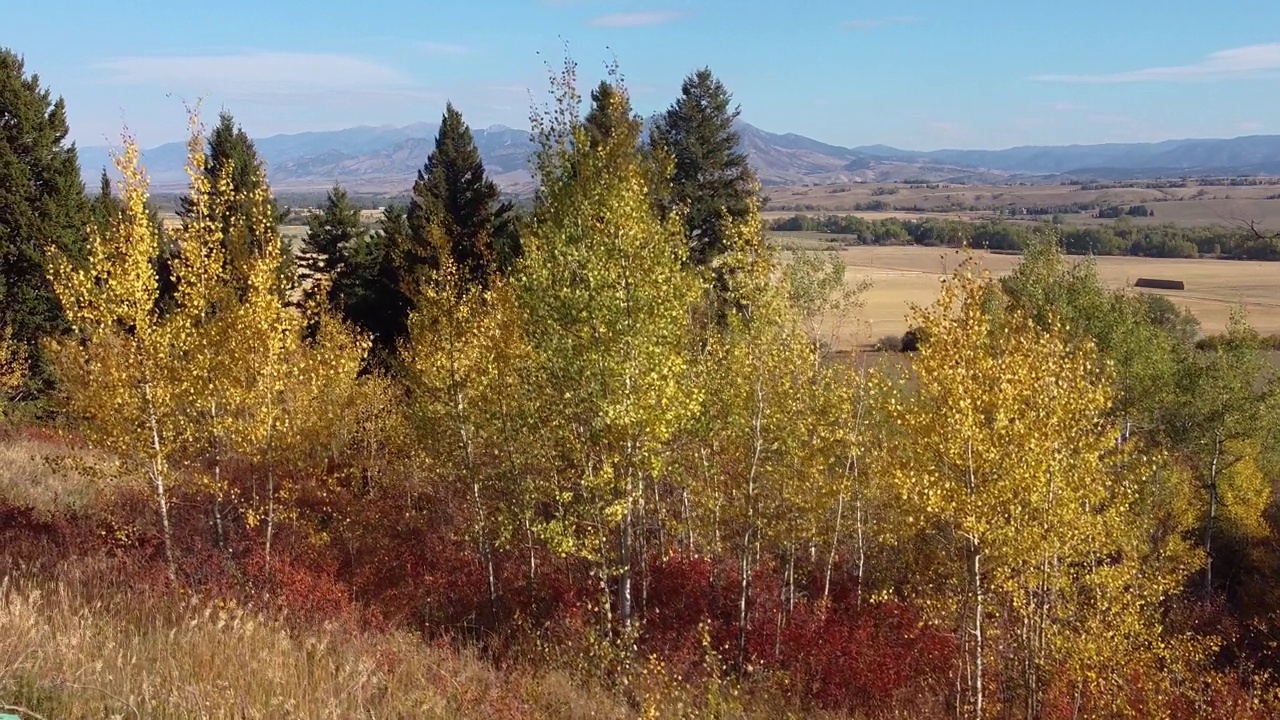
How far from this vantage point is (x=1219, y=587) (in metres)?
32.1

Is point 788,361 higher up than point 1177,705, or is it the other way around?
point 788,361

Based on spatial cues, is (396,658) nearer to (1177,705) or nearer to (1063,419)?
(1063,419)

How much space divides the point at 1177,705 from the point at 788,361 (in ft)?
38.5

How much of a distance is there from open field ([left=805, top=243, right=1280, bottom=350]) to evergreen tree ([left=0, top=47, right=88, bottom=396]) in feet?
148

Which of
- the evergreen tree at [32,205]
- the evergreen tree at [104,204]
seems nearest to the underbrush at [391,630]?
the evergreen tree at [32,205]

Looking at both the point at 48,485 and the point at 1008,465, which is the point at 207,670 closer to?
the point at 1008,465

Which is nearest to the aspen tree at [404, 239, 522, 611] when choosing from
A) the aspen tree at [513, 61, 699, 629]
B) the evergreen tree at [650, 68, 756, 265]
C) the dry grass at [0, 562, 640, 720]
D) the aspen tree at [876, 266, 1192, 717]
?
the aspen tree at [513, 61, 699, 629]

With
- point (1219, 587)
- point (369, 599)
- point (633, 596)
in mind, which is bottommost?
point (1219, 587)

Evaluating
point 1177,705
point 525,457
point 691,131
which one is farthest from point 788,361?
point 691,131

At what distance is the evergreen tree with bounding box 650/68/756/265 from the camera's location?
31.3m

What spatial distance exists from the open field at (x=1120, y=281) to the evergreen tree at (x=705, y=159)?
1076 inches

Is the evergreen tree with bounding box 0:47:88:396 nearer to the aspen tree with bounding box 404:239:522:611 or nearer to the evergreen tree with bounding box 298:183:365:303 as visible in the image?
the evergreen tree with bounding box 298:183:365:303

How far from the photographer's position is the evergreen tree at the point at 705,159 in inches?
1233

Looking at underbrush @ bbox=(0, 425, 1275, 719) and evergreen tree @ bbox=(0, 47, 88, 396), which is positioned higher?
evergreen tree @ bbox=(0, 47, 88, 396)
